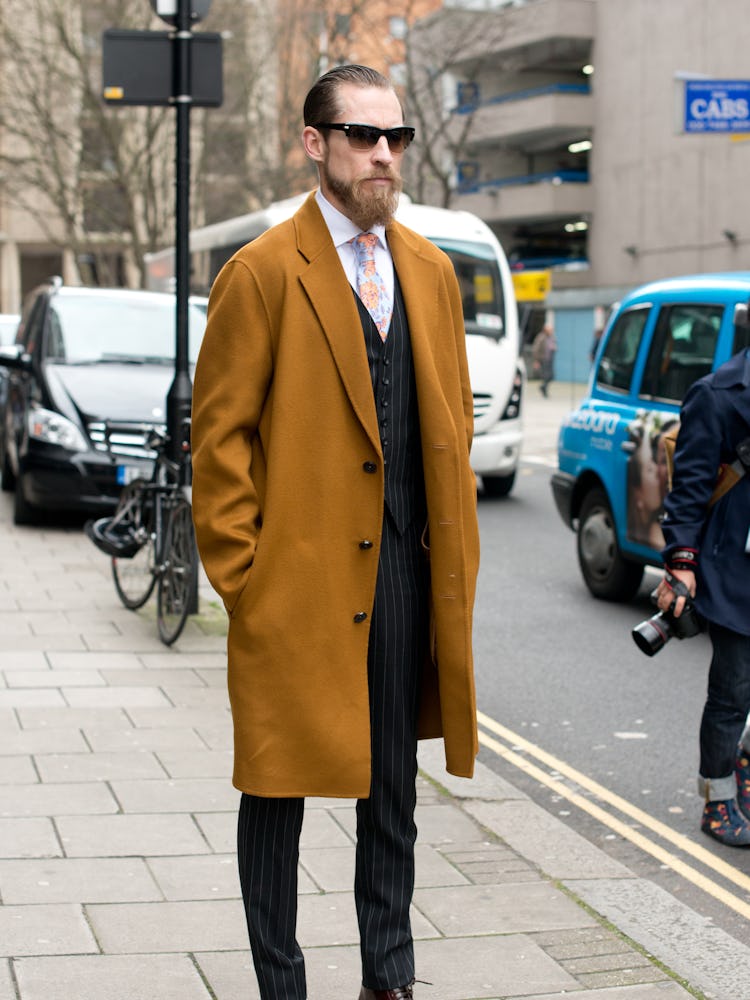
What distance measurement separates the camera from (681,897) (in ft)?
15.1

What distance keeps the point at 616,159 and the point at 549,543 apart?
37444mm

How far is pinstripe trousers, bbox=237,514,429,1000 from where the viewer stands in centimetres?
319

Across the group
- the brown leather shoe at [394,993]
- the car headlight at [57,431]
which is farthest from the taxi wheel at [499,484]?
the brown leather shoe at [394,993]

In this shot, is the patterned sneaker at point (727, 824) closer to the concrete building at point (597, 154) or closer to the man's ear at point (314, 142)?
the man's ear at point (314, 142)

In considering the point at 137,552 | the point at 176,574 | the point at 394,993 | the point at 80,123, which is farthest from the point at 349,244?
the point at 80,123

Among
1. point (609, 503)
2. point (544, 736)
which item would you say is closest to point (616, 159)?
point (609, 503)

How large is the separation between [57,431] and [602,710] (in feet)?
19.7

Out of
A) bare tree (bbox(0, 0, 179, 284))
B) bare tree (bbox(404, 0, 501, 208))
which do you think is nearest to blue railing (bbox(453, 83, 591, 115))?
bare tree (bbox(404, 0, 501, 208))

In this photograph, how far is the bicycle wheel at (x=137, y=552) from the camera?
837cm

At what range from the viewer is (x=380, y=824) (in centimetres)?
327

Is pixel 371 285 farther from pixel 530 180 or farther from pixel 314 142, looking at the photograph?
pixel 530 180

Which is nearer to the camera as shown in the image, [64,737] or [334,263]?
[334,263]

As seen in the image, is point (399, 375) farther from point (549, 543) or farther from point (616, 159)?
point (616, 159)

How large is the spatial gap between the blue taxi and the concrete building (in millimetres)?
28427
